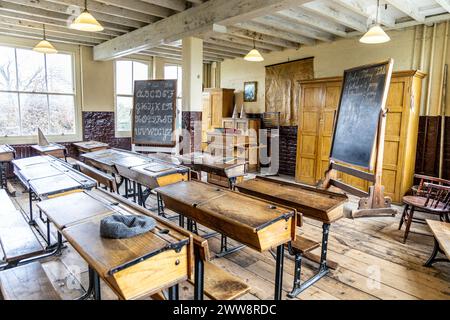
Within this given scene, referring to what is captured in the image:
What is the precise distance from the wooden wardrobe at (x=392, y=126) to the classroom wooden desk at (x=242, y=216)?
301 centimetres

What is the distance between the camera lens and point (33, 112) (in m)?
6.50

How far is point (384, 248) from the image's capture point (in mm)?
3387

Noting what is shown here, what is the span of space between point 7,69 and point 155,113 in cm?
360

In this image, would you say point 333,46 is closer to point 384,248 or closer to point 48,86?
point 384,248

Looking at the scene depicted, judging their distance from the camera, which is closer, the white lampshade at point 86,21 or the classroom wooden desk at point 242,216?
the classroom wooden desk at point 242,216

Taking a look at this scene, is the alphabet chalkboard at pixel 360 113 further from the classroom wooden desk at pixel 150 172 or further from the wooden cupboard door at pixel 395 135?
Result: the classroom wooden desk at pixel 150 172

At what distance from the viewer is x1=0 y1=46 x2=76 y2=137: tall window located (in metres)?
6.18

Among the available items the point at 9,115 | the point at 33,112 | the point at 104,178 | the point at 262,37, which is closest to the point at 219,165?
the point at 104,178

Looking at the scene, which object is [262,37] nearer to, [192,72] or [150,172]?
[192,72]

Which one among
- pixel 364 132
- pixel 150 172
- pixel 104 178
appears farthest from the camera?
pixel 364 132

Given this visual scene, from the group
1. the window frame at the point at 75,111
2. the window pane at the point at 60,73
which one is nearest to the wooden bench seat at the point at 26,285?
the window frame at the point at 75,111

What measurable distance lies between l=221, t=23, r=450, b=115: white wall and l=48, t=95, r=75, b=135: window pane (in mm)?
3969

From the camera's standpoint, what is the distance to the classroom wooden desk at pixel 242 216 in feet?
6.23
